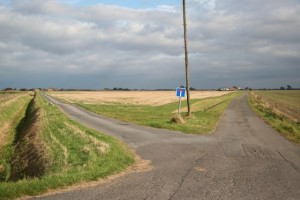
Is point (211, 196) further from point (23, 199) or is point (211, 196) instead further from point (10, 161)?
point (10, 161)

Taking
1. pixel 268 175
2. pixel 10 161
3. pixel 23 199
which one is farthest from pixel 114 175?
pixel 10 161

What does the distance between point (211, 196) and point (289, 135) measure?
1393 centimetres

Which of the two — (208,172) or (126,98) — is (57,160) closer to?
(208,172)

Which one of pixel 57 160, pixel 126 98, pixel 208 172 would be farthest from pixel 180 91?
pixel 126 98

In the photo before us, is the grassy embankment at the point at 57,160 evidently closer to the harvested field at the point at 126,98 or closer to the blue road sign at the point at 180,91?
the blue road sign at the point at 180,91

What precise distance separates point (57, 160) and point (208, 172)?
613 centimetres

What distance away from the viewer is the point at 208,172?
10.5 m

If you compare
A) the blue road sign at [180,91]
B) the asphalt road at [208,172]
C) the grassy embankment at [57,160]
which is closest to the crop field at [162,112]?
the blue road sign at [180,91]

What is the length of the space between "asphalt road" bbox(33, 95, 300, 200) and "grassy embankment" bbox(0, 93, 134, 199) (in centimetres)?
76

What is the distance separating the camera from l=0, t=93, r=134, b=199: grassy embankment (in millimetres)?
8852

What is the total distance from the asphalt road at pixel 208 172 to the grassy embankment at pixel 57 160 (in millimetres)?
759

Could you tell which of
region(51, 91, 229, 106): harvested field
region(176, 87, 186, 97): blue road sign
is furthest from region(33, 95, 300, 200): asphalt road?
region(51, 91, 229, 106): harvested field

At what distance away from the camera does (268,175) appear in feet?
34.0

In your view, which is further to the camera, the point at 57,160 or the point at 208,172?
the point at 57,160
